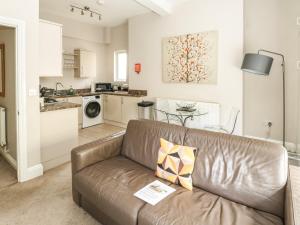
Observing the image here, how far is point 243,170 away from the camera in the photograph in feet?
5.44

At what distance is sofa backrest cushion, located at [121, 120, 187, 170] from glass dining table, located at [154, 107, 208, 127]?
5.98 ft

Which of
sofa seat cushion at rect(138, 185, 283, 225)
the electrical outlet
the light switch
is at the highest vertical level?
the light switch

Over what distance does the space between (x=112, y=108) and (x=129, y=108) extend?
2.17ft

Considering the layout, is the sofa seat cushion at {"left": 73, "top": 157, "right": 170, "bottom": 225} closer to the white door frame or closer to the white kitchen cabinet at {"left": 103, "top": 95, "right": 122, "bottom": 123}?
the white door frame

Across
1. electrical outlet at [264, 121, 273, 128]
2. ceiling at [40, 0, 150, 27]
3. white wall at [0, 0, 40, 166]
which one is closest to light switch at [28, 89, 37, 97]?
white wall at [0, 0, 40, 166]

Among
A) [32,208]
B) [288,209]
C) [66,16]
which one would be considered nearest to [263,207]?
[288,209]

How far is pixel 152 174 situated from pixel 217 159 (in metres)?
0.63

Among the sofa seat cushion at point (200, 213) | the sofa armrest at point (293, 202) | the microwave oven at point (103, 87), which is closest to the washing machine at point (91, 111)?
the microwave oven at point (103, 87)

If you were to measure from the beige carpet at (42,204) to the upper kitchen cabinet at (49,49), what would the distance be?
1.58 meters

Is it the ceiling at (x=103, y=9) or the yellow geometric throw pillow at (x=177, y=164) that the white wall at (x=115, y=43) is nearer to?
the ceiling at (x=103, y=9)

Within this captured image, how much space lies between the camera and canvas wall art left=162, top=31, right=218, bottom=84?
4289 mm

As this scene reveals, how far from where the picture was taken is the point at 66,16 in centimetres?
550

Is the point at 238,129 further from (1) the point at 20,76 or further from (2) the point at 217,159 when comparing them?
(1) the point at 20,76

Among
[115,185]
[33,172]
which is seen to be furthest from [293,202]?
[33,172]
